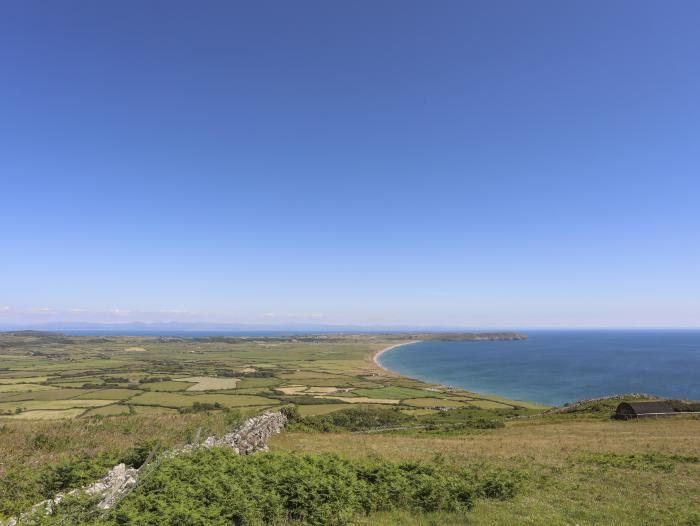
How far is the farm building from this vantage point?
46.8m

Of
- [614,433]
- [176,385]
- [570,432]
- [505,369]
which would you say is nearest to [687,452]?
[614,433]

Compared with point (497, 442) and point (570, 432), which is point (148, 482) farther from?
point (570, 432)

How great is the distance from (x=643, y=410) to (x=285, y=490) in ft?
175

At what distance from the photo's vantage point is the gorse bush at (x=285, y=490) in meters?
11.6

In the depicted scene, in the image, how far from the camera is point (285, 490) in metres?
14.1

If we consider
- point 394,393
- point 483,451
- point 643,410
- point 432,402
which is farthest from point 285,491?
point 394,393

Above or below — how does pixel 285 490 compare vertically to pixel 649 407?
above

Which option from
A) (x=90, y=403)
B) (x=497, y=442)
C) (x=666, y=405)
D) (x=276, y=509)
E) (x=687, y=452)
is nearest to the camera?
(x=276, y=509)

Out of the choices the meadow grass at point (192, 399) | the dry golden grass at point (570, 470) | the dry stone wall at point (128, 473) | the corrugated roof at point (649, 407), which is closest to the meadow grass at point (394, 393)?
the meadow grass at point (192, 399)

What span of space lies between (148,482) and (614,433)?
4292 cm

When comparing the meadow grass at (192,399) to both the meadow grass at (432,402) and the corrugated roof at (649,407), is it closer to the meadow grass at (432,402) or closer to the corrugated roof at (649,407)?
the meadow grass at (432,402)

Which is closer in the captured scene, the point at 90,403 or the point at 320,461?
the point at 320,461

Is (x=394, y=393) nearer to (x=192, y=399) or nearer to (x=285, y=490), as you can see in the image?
(x=192, y=399)

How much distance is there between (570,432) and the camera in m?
40.1
